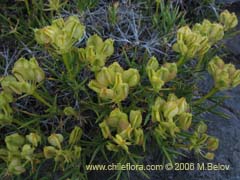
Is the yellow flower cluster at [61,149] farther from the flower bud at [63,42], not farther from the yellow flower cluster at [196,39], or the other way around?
the yellow flower cluster at [196,39]

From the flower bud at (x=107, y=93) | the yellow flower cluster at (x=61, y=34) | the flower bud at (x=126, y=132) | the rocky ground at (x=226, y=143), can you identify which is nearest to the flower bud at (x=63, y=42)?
the yellow flower cluster at (x=61, y=34)

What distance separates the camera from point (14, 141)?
1.21 metres

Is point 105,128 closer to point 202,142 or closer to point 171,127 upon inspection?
point 171,127

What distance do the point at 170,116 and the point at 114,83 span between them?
16 centimetres

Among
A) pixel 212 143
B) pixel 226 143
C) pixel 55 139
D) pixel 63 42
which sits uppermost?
pixel 63 42

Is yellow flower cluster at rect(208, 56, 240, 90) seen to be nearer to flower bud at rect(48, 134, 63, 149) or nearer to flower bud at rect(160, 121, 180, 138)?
flower bud at rect(160, 121, 180, 138)

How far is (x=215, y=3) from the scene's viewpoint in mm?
1855

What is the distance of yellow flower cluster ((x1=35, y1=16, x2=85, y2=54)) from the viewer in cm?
109

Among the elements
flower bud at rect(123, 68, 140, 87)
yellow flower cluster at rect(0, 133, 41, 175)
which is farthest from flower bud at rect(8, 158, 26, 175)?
→ flower bud at rect(123, 68, 140, 87)

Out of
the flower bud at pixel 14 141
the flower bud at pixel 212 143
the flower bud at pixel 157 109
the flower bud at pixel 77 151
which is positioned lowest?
the flower bud at pixel 212 143

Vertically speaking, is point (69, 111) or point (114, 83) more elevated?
point (114, 83)

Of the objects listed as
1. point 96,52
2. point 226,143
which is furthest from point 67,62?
point 226,143

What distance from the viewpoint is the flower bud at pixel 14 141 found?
120cm

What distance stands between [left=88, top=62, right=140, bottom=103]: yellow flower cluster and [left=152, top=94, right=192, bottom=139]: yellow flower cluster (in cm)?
9
